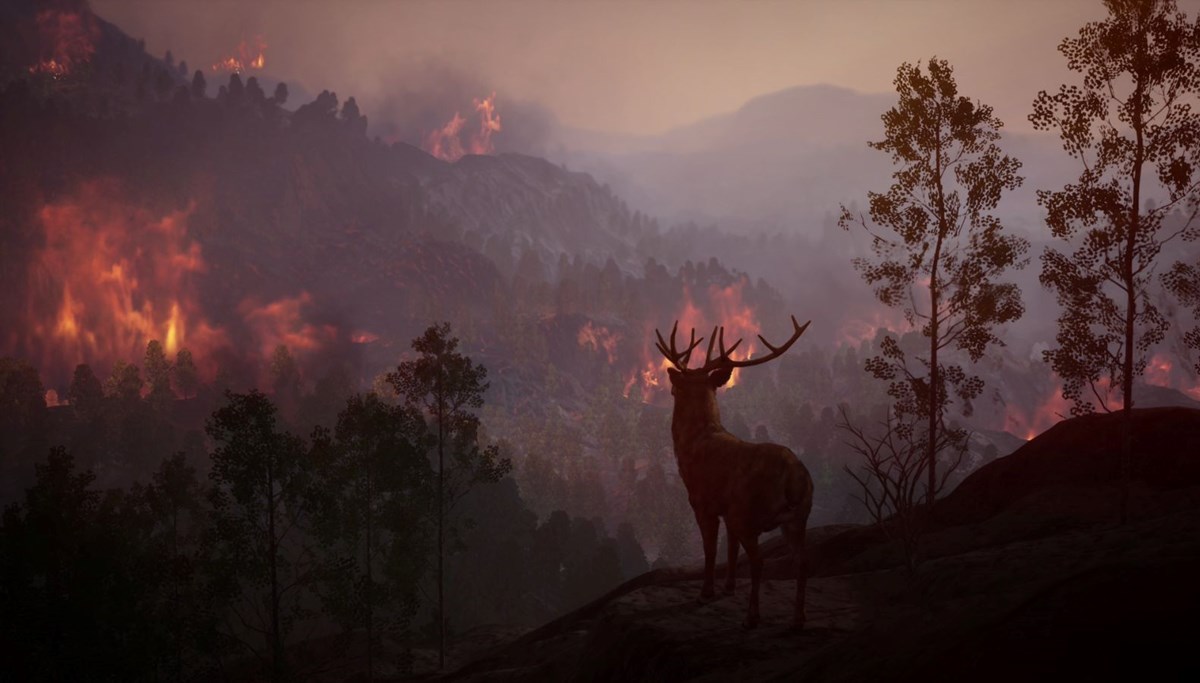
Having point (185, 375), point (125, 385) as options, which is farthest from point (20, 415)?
point (185, 375)

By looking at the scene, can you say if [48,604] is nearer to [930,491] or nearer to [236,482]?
[236,482]

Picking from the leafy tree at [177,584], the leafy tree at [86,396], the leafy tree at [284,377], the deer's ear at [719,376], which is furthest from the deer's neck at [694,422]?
the leafy tree at [284,377]

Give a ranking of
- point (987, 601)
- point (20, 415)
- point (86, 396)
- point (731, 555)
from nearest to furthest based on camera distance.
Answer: point (987, 601) < point (731, 555) < point (20, 415) < point (86, 396)

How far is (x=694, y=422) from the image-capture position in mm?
14617

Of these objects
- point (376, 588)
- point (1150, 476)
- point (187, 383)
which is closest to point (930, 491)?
point (1150, 476)

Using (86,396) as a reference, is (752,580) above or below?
below

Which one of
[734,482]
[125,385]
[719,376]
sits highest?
[125,385]

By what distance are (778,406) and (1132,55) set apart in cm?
15925

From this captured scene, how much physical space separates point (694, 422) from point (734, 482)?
6.41 ft

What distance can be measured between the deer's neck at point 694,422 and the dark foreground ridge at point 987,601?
9.81ft

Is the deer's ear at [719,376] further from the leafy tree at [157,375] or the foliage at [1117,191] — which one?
the leafy tree at [157,375]

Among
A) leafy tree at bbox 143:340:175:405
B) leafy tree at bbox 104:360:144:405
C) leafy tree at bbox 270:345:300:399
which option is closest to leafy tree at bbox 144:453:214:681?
leafy tree at bbox 104:360:144:405

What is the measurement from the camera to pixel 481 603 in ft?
211

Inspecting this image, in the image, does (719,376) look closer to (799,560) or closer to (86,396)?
(799,560)
